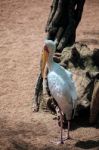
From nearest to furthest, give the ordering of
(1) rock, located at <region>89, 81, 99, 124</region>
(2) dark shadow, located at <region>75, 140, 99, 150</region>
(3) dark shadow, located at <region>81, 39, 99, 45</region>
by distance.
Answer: (2) dark shadow, located at <region>75, 140, 99, 150</region> → (1) rock, located at <region>89, 81, 99, 124</region> → (3) dark shadow, located at <region>81, 39, 99, 45</region>

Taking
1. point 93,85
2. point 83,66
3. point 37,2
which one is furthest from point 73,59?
point 37,2

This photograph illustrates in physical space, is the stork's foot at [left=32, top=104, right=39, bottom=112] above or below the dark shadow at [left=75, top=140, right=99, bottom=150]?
below

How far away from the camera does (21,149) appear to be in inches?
280

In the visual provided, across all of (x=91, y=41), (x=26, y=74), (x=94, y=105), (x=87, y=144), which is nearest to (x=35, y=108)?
(x=94, y=105)

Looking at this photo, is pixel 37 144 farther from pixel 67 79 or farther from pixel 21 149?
pixel 67 79

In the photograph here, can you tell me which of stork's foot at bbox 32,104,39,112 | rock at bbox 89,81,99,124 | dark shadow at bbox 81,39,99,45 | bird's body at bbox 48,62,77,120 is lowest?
dark shadow at bbox 81,39,99,45

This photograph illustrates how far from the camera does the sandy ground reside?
7.43 m

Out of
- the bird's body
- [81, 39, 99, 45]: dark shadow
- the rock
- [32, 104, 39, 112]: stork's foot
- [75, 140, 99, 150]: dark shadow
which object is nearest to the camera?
[75, 140, 99, 150]: dark shadow

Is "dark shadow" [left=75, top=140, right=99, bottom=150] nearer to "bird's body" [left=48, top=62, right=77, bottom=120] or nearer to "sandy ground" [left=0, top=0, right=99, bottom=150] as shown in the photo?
"sandy ground" [left=0, top=0, right=99, bottom=150]

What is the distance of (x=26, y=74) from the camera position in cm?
1020

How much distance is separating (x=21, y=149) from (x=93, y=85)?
69.4 inches

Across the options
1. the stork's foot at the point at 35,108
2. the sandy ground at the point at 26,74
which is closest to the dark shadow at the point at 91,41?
the sandy ground at the point at 26,74

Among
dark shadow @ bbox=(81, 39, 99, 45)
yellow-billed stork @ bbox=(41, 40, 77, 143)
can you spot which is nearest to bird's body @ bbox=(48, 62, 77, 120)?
yellow-billed stork @ bbox=(41, 40, 77, 143)

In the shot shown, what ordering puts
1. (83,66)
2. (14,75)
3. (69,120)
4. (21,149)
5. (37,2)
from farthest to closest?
(37,2) < (14,75) < (83,66) < (69,120) < (21,149)
